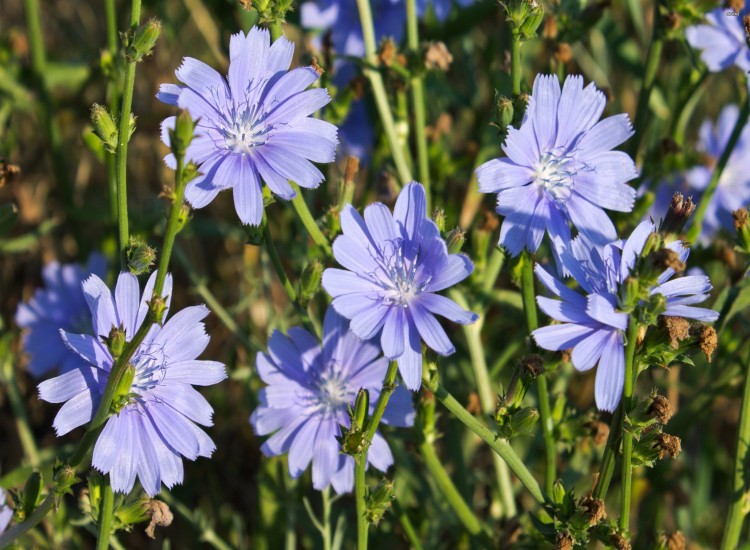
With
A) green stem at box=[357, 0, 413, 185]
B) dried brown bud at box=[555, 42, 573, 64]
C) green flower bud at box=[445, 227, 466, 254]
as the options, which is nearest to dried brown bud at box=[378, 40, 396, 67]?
green stem at box=[357, 0, 413, 185]

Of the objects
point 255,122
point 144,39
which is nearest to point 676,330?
point 255,122

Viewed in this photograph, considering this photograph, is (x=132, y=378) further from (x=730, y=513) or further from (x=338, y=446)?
(x=730, y=513)

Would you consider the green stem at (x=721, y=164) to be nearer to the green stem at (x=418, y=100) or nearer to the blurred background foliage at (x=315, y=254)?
the blurred background foliage at (x=315, y=254)

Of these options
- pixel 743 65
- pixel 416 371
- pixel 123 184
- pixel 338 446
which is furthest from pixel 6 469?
pixel 743 65

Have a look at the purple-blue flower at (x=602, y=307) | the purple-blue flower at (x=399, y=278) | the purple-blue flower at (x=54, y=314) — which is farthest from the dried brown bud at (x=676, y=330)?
the purple-blue flower at (x=54, y=314)

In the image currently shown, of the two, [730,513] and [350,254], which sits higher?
[350,254]
